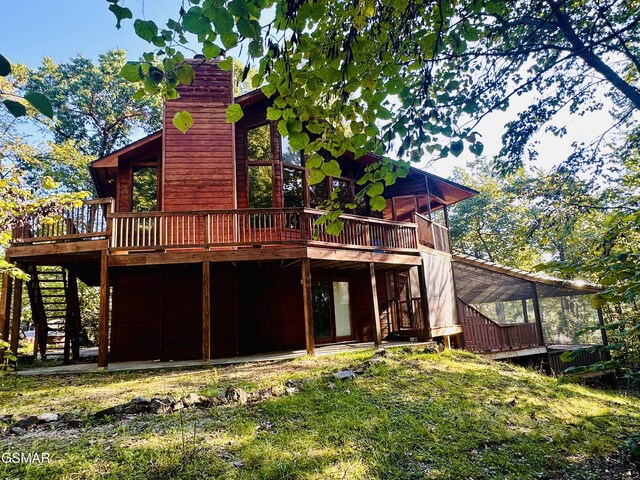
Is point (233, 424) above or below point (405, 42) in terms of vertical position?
below

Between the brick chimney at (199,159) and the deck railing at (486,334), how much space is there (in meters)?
8.28

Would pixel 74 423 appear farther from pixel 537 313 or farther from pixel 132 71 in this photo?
pixel 537 313

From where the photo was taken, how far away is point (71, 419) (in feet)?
14.0

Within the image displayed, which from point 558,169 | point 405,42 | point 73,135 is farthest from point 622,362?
point 73,135

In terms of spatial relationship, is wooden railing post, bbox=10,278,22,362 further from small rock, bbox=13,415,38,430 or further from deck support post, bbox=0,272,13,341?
small rock, bbox=13,415,38,430

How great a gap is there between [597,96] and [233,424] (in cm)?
792

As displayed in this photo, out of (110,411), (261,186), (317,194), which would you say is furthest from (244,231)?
(110,411)

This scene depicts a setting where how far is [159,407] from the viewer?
4637mm

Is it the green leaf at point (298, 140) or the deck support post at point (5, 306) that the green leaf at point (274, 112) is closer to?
the green leaf at point (298, 140)

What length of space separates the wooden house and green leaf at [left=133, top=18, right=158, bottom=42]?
6883 millimetres

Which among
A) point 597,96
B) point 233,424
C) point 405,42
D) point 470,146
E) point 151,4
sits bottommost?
point 233,424

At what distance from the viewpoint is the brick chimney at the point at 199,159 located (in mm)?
10078

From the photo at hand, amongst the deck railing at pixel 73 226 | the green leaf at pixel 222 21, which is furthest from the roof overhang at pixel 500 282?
the green leaf at pixel 222 21

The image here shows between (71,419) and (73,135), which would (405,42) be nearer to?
(71,419)
